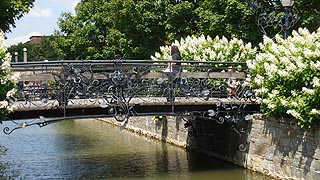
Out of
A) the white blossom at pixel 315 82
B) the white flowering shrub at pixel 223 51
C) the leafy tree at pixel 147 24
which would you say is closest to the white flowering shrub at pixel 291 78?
the white blossom at pixel 315 82

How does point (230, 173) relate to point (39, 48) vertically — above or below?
below

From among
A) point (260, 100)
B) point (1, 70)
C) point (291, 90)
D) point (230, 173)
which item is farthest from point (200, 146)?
point (1, 70)

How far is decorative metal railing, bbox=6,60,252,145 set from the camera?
12328mm

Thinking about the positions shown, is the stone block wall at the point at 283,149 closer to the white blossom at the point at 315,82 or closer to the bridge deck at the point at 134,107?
the bridge deck at the point at 134,107

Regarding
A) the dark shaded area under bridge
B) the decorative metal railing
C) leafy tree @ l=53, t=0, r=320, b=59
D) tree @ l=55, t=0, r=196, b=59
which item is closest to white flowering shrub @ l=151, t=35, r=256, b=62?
the dark shaded area under bridge

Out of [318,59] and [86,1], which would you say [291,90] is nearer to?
[318,59]

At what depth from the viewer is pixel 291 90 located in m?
12.5

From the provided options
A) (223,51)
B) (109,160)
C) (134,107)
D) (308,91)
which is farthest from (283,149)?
(109,160)

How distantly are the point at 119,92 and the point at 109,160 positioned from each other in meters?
4.99

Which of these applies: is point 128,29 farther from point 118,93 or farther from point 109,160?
point 118,93

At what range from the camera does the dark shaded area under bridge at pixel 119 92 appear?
12.3 meters

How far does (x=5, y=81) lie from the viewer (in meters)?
10.2

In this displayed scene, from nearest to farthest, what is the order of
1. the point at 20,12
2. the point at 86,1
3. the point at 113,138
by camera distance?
1. the point at 20,12
2. the point at 113,138
3. the point at 86,1

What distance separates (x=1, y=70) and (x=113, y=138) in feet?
45.9
